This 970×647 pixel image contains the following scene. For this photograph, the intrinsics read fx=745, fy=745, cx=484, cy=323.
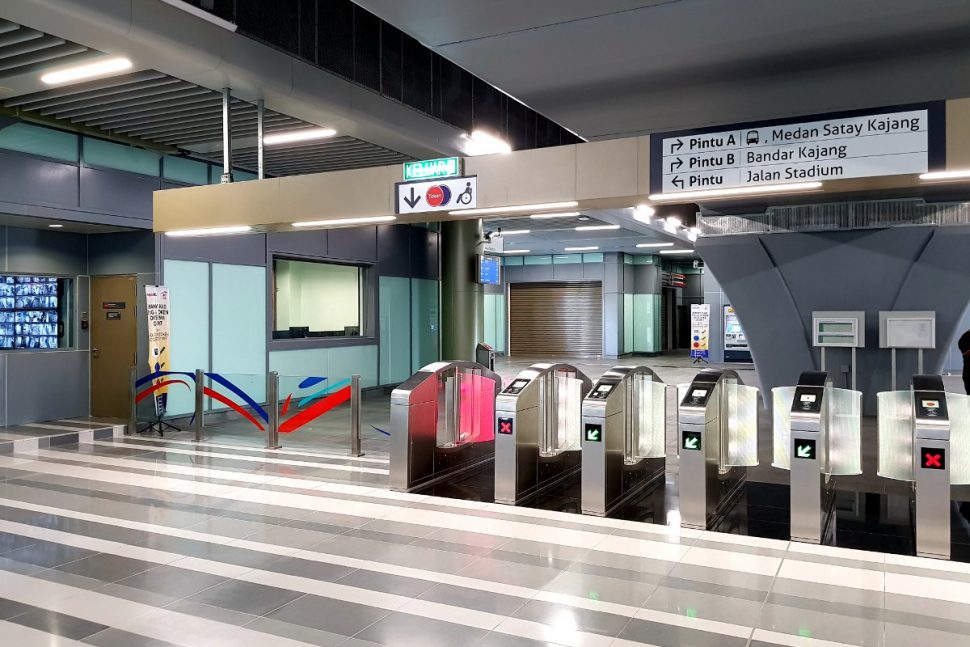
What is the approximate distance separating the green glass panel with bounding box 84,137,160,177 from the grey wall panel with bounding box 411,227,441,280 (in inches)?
244

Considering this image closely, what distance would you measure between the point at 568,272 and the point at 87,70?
21.4 metres

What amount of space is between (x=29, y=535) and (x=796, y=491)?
17.8ft

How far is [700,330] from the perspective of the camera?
74.6ft

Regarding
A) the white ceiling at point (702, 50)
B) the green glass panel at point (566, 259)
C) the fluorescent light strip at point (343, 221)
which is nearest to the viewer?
the white ceiling at point (702, 50)

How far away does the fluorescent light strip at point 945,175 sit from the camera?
4.86m

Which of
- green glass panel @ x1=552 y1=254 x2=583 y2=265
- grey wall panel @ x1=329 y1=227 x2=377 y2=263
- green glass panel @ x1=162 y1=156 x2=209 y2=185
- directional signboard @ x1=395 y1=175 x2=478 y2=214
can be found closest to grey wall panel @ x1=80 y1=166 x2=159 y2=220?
green glass panel @ x1=162 y1=156 x2=209 y2=185

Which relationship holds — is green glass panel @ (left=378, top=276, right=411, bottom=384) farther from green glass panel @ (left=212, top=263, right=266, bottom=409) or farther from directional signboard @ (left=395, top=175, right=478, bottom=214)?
directional signboard @ (left=395, top=175, right=478, bottom=214)

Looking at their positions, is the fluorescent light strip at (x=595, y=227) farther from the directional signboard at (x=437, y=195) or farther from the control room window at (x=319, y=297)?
the directional signboard at (x=437, y=195)

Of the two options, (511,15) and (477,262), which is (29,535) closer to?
(511,15)

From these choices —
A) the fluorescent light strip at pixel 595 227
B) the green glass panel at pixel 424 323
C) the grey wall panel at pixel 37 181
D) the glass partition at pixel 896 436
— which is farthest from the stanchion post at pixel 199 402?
the fluorescent light strip at pixel 595 227

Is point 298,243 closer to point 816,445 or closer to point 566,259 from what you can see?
point 816,445

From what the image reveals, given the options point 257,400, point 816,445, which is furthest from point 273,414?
point 816,445

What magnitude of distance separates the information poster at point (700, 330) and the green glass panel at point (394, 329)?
1088 centimetres

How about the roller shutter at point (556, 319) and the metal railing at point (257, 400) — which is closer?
the metal railing at point (257, 400)
